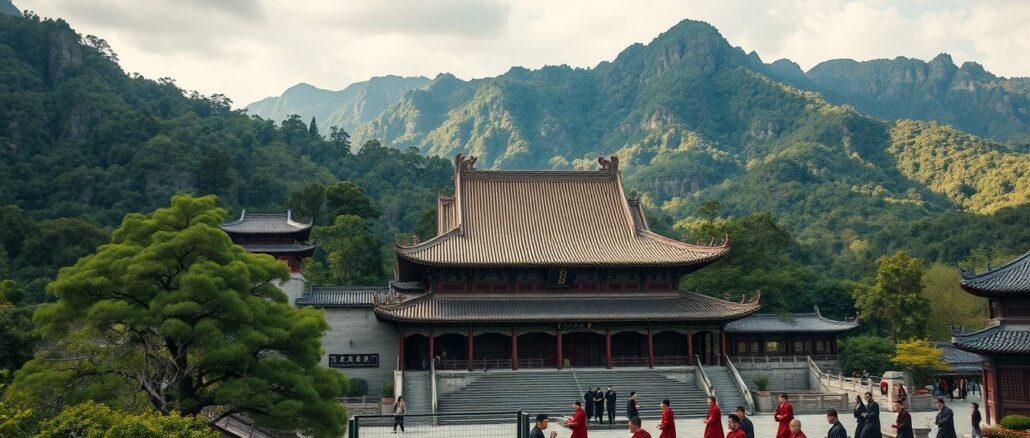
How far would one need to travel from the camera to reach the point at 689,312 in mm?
36438

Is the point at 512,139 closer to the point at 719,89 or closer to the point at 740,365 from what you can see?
the point at 719,89

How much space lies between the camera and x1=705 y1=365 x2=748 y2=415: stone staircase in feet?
109

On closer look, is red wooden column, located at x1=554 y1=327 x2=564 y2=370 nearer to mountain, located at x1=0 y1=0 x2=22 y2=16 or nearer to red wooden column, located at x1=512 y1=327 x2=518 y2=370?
red wooden column, located at x1=512 y1=327 x2=518 y2=370

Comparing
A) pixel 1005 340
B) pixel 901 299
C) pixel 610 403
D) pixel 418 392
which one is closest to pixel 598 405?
pixel 610 403

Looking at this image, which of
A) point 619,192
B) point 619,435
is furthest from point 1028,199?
point 619,435

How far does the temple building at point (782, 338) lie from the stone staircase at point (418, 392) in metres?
14.9

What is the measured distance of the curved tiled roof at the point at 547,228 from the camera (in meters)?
37.0

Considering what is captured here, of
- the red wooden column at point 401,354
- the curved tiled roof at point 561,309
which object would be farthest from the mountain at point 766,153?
the red wooden column at point 401,354

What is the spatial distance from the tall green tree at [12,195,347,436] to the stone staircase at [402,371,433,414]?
36.5 feet

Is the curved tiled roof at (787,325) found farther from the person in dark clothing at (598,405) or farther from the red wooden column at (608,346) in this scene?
the person in dark clothing at (598,405)

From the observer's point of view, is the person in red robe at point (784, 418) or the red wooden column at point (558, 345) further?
the red wooden column at point (558, 345)

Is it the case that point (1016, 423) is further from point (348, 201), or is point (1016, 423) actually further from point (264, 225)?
point (348, 201)

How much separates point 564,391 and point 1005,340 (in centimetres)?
1491

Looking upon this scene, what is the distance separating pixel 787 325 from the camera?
135 ft
